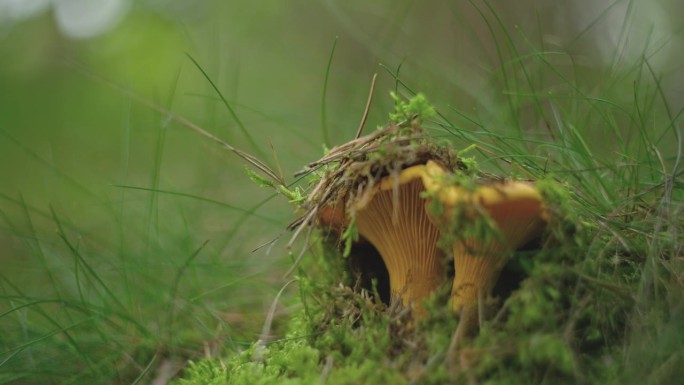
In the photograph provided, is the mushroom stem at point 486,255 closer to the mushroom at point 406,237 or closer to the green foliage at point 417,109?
the mushroom at point 406,237

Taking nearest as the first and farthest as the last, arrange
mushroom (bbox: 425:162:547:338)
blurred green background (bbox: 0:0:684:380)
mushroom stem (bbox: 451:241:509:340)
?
mushroom (bbox: 425:162:547:338) → mushroom stem (bbox: 451:241:509:340) → blurred green background (bbox: 0:0:684:380)

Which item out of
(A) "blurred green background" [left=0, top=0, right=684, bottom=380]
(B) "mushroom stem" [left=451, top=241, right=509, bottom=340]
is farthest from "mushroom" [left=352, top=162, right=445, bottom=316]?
(A) "blurred green background" [left=0, top=0, right=684, bottom=380]

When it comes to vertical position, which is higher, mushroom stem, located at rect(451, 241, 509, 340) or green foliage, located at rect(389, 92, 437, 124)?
green foliage, located at rect(389, 92, 437, 124)

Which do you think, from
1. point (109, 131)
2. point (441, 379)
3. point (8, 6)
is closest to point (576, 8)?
point (441, 379)

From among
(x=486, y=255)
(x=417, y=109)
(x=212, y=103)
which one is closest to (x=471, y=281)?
(x=486, y=255)

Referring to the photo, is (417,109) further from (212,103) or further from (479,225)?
(212,103)

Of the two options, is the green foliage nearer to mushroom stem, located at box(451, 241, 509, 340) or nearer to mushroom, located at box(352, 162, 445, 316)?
mushroom, located at box(352, 162, 445, 316)

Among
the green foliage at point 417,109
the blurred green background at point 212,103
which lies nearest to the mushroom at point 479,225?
the green foliage at point 417,109
